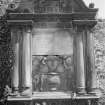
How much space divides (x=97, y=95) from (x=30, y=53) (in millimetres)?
2105

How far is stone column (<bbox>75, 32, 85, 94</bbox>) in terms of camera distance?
6598mm

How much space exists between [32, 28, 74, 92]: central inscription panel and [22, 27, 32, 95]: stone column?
0.66 feet

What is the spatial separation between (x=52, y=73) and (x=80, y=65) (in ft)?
2.60

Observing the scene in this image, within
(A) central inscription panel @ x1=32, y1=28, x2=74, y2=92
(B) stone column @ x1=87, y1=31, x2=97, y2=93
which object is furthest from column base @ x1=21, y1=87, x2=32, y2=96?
(B) stone column @ x1=87, y1=31, x2=97, y2=93

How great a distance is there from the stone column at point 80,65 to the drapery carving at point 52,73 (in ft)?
0.81

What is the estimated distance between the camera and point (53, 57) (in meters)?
6.92

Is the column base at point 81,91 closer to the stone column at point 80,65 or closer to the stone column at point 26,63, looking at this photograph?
the stone column at point 80,65

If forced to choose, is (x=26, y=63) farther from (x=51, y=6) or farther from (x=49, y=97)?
(x=51, y=6)

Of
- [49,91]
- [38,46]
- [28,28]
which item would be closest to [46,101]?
[49,91]

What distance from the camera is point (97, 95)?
663cm

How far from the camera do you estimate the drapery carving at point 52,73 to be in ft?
22.2

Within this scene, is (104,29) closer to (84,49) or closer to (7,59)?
(84,49)

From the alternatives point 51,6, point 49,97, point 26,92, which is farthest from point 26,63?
point 51,6

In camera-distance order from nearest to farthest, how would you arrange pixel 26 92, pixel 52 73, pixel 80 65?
1. pixel 26 92
2. pixel 80 65
3. pixel 52 73
